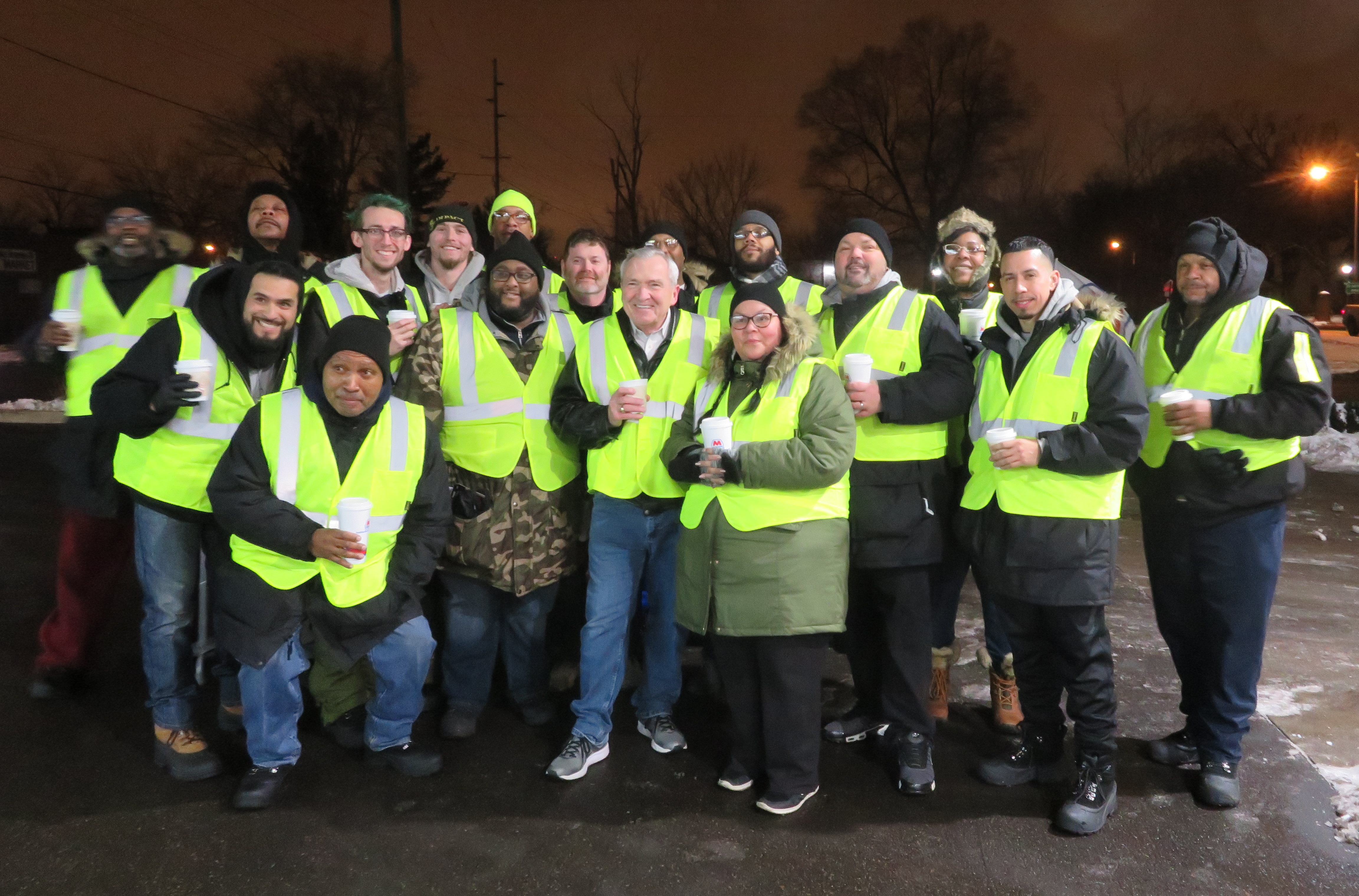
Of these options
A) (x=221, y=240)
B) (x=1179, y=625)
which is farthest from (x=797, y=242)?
(x=1179, y=625)

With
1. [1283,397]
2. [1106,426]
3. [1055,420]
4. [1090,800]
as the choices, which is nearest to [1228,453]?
[1283,397]

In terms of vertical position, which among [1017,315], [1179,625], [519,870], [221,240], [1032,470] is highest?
[221,240]

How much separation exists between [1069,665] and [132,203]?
4405 mm

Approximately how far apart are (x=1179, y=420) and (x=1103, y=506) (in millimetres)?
457

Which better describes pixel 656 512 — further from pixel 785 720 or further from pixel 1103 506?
pixel 1103 506

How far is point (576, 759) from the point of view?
3861 mm

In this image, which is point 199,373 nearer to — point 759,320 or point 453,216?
point 453,216

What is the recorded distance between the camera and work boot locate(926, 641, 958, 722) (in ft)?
14.2

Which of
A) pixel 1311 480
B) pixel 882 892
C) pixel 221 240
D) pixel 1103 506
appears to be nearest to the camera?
pixel 882 892

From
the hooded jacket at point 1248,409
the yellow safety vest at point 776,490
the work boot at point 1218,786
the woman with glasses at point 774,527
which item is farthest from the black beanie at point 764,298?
the work boot at point 1218,786

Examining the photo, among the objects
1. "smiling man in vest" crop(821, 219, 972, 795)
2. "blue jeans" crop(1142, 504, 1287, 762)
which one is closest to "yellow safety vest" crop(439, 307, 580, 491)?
"smiling man in vest" crop(821, 219, 972, 795)

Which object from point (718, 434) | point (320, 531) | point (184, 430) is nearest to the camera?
point (718, 434)

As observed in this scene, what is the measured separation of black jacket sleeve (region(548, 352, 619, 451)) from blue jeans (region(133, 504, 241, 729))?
1.40 m

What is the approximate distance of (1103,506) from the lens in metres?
3.43
